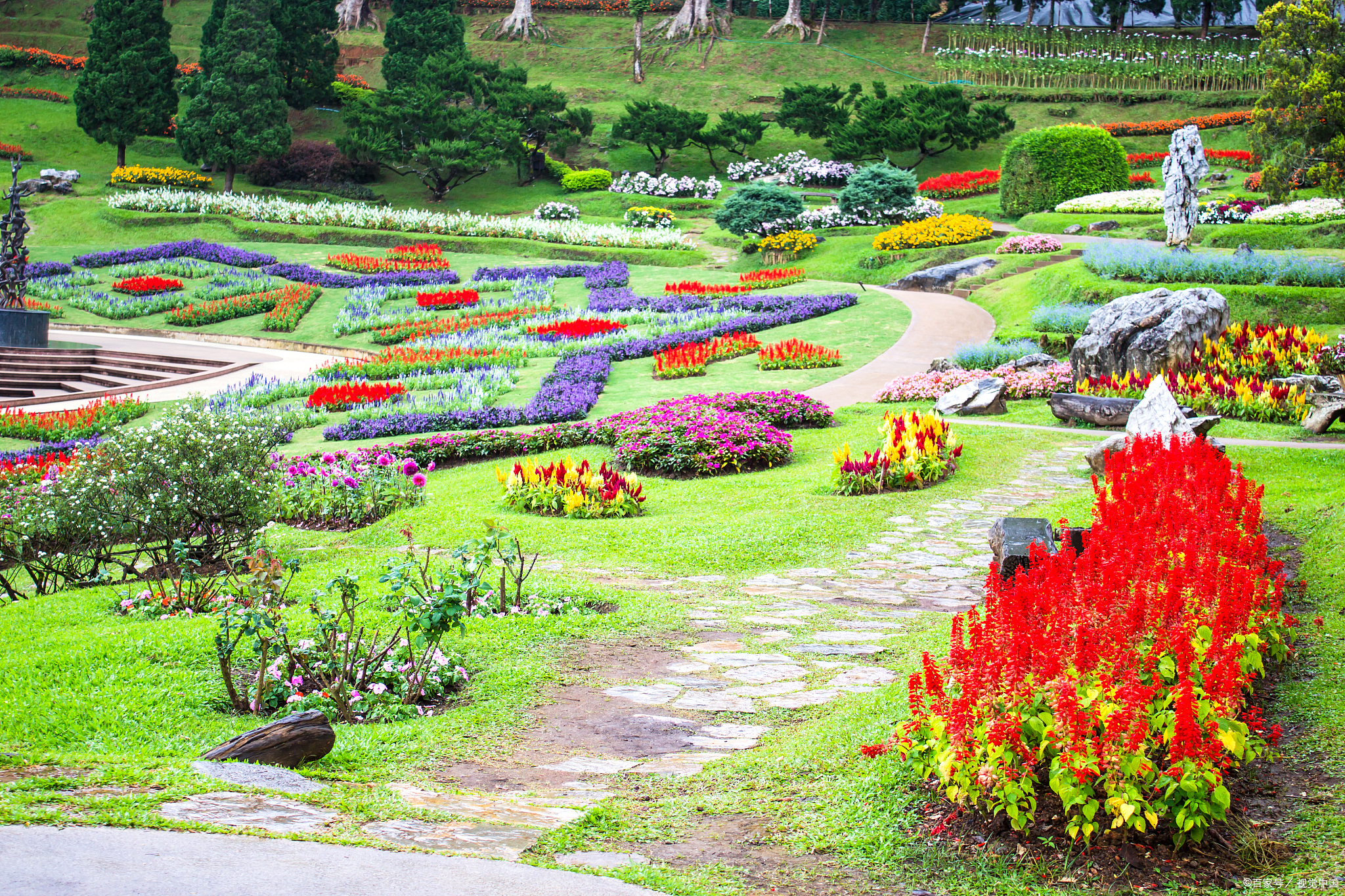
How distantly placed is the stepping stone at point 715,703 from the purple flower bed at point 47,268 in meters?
29.4

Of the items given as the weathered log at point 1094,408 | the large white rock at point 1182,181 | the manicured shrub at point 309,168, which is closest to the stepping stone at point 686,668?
the weathered log at point 1094,408

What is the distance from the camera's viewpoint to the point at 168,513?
8258 mm

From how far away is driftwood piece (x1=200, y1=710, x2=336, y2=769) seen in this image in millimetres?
4242

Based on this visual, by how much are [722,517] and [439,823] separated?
6216mm

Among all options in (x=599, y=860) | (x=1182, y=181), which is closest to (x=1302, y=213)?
(x=1182, y=181)

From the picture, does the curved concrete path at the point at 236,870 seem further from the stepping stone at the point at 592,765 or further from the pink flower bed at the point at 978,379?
the pink flower bed at the point at 978,379

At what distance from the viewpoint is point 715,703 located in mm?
→ 5316

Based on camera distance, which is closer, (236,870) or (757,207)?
(236,870)

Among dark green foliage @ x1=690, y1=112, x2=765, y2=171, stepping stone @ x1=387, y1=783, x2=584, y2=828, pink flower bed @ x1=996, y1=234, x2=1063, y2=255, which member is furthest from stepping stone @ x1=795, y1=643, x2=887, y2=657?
dark green foliage @ x1=690, y1=112, x2=765, y2=171

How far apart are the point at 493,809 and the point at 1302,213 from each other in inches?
1017

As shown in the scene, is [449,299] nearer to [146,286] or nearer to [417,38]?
[146,286]

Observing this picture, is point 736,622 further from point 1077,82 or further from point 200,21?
point 200,21

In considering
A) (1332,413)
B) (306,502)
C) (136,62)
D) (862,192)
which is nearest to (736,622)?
(306,502)

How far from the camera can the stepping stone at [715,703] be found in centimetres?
523
